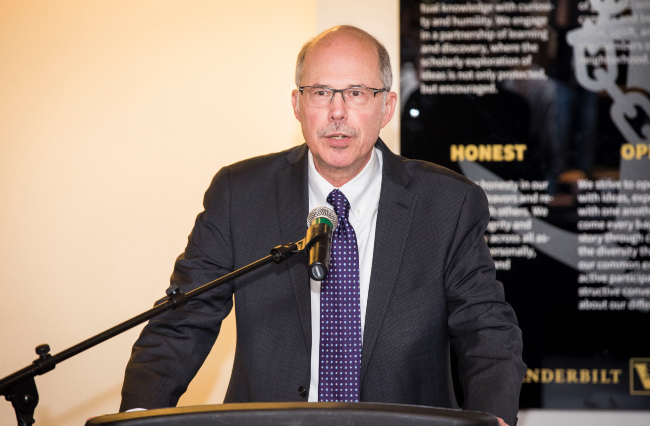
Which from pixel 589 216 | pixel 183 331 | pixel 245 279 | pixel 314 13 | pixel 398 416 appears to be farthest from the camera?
pixel 314 13

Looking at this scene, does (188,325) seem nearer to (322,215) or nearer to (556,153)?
(322,215)

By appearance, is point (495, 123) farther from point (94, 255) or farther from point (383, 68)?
point (94, 255)

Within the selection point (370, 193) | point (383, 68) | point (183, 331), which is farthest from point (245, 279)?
point (383, 68)

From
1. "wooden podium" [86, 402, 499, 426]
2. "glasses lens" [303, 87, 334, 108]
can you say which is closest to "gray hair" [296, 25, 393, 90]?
"glasses lens" [303, 87, 334, 108]

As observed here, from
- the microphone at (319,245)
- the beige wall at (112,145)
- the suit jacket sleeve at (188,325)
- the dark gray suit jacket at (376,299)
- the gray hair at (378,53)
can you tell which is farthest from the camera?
the beige wall at (112,145)

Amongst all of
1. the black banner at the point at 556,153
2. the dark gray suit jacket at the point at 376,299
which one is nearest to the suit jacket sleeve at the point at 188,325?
the dark gray suit jacket at the point at 376,299

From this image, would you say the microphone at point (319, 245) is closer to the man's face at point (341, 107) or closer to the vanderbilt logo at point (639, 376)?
the man's face at point (341, 107)

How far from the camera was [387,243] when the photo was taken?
6.11 feet

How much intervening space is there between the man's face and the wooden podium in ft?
3.75

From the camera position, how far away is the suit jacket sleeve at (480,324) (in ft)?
4.96

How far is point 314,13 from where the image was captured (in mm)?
2945

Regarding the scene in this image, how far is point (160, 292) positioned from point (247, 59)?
1.21 metres

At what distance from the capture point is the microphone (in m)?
1.23

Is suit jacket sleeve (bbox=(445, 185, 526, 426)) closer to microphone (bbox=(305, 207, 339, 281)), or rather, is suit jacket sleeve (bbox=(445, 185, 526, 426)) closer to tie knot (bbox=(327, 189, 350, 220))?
tie knot (bbox=(327, 189, 350, 220))
